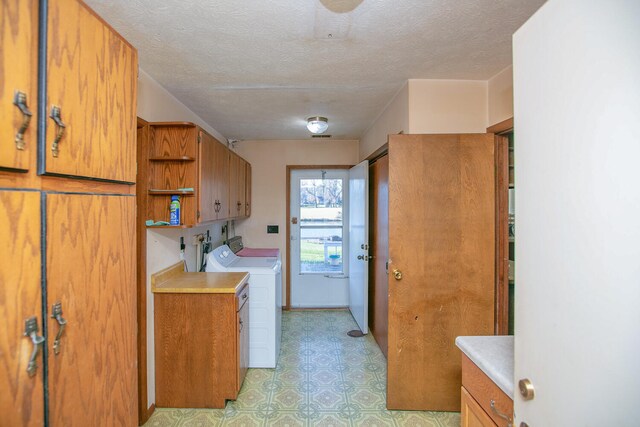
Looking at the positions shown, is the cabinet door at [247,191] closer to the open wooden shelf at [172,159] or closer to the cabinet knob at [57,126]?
the open wooden shelf at [172,159]

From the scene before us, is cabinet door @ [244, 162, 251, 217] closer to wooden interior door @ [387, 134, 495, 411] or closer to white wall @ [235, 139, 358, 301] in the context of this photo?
white wall @ [235, 139, 358, 301]

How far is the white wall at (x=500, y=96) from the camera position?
82.7 inches

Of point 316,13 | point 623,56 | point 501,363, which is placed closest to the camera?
point 623,56

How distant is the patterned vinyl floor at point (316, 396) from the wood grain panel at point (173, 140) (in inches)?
73.8

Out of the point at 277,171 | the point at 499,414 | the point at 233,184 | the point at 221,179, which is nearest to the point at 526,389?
the point at 499,414

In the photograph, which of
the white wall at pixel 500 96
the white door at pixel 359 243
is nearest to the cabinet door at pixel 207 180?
the white door at pixel 359 243

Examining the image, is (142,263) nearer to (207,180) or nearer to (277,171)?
(207,180)

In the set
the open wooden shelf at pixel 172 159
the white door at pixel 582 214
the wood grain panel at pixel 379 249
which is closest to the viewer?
the white door at pixel 582 214

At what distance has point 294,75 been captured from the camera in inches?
88.6

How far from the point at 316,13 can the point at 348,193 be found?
3093 mm

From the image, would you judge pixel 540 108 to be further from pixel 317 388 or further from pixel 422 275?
pixel 317 388

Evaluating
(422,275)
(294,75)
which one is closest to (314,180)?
(294,75)

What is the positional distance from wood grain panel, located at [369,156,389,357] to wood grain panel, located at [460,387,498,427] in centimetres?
150

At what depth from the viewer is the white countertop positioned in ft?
3.37
